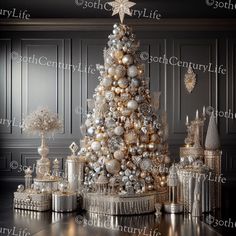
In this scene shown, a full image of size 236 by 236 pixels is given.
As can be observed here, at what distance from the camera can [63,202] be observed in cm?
558

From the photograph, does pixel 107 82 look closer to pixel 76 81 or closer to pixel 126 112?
pixel 126 112

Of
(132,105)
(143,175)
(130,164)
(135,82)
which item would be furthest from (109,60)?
(143,175)

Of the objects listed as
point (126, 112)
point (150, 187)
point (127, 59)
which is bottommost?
point (150, 187)

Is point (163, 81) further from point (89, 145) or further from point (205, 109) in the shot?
point (89, 145)

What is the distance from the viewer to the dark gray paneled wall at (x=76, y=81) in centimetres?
866

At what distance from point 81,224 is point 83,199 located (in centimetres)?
76

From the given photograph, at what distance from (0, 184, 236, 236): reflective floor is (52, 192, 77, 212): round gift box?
12cm

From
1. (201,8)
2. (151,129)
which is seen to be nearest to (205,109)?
(201,8)

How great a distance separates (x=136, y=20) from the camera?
8.57 m

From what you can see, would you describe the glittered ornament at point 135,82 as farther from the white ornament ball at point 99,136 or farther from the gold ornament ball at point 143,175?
the gold ornament ball at point 143,175

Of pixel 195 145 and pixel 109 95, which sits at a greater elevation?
pixel 109 95

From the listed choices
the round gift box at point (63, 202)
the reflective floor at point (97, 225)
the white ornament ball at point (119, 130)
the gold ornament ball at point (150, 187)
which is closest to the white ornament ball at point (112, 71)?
the white ornament ball at point (119, 130)

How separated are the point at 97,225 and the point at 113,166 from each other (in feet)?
2.92

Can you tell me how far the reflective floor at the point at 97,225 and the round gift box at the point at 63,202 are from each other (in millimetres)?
118
